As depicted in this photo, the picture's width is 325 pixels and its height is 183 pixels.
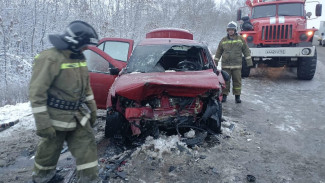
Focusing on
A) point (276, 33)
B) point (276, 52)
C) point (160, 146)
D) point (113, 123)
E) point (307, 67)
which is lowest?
point (160, 146)

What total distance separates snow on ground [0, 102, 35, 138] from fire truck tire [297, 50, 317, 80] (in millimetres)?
7828

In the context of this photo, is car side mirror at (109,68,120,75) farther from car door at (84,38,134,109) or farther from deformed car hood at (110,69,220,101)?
deformed car hood at (110,69,220,101)

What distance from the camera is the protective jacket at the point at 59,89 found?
2166 millimetres

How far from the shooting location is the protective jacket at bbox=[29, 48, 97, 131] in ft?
7.11

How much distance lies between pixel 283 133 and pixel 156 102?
2.44 meters

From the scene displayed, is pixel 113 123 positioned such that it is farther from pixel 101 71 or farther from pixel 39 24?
pixel 39 24

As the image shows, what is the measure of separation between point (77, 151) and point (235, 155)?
2210 mm

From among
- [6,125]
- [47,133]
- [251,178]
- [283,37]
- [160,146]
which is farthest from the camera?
[283,37]

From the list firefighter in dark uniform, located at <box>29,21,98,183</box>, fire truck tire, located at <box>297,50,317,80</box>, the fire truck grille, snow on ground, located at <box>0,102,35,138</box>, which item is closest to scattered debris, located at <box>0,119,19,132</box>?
snow on ground, located at <box>0,102,35,138</box>

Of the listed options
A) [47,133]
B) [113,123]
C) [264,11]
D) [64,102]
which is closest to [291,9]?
[264,11]

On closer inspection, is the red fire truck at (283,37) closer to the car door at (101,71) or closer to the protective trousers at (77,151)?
the car door at (101,71)

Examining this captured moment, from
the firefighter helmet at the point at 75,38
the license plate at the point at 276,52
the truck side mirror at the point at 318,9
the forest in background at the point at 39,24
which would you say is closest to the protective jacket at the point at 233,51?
the forest in background at the point at 39,24

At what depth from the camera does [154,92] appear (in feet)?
11.0

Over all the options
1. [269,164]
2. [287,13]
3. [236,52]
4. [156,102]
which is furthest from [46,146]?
[287,13]
